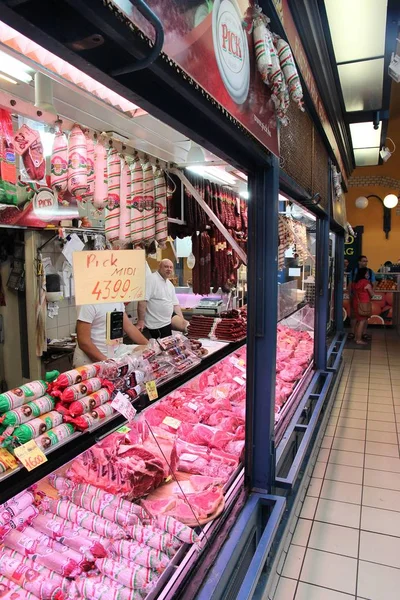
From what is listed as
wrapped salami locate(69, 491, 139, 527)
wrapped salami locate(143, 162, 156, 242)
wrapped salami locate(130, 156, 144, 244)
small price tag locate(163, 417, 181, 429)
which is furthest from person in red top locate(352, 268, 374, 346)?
wrapped salami locate(69, 491, 139, 527)

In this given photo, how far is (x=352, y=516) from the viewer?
3.42 metres

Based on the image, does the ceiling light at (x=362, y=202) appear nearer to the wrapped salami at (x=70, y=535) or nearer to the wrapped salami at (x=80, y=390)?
the wrapped salami at (x=80, y=390)

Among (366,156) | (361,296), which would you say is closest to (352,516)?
(361,296)

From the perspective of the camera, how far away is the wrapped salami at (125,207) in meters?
2.46

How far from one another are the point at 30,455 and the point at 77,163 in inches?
53.1

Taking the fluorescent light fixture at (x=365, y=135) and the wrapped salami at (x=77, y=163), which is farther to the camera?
the fluorescent light fixture at (x=365, y=135)

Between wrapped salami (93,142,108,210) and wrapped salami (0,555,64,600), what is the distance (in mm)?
1742

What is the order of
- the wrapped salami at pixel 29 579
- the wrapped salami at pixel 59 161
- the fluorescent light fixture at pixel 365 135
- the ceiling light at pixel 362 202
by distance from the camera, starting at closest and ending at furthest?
1. the wrapped salami at pixel 29 579
2. the wrapped salami at pixel 59 161
3. the fluorescent light fixture at pixel 365 135
4. the ceiling light at pixel 362 202

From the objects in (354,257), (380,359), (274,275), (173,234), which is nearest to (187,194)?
(173,234)

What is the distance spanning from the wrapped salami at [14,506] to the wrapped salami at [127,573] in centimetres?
39

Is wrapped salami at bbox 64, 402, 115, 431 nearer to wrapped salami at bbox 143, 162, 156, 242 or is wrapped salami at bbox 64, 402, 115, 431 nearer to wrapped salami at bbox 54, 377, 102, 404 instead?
wrapped salami at bbox 54, 377, 102, 404

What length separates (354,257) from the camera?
13.7m

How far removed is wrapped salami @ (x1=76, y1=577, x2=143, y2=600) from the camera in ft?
4.75

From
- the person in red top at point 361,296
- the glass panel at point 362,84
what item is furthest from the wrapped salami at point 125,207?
the person in red top at point 361,296
